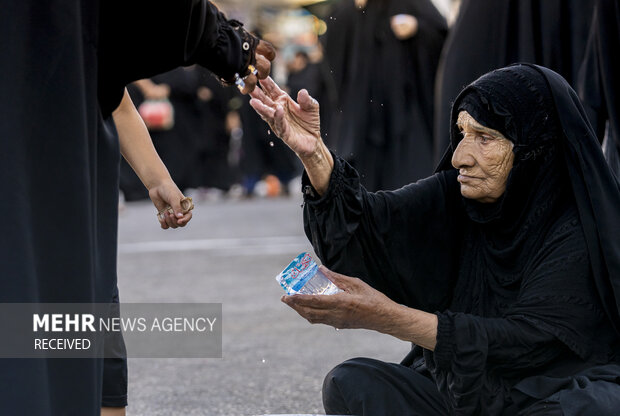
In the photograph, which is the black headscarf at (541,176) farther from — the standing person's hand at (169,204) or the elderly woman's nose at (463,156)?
the standing person's hand at (169,204)

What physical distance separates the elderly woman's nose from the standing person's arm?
0.75 meters

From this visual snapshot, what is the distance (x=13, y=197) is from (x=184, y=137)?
1455 cm

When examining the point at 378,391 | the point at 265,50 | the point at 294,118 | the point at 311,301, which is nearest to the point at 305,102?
the point at 294,118

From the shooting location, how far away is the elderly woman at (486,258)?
7.95 ft

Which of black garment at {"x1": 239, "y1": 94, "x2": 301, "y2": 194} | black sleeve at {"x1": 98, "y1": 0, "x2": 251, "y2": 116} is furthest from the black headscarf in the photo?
black garment at {"x1": 239, "y1": 94, "x2": 301, "y2": 194}

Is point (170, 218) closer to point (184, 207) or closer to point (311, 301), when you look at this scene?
point (184, 207)

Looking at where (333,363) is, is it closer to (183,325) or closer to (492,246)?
(183,325)

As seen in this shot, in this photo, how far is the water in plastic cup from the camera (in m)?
2.41

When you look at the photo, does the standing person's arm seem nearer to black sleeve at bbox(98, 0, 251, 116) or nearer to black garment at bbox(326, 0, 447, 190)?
black sleeve at bbox(98, 0, 251, 116)

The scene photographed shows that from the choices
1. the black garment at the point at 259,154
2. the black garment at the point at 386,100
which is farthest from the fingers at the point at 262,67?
the black garment at the point at 259,154

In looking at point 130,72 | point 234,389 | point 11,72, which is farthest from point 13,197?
point 234,389

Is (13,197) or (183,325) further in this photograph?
(183,325)

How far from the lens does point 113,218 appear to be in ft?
8.06

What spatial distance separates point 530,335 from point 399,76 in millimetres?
5666
